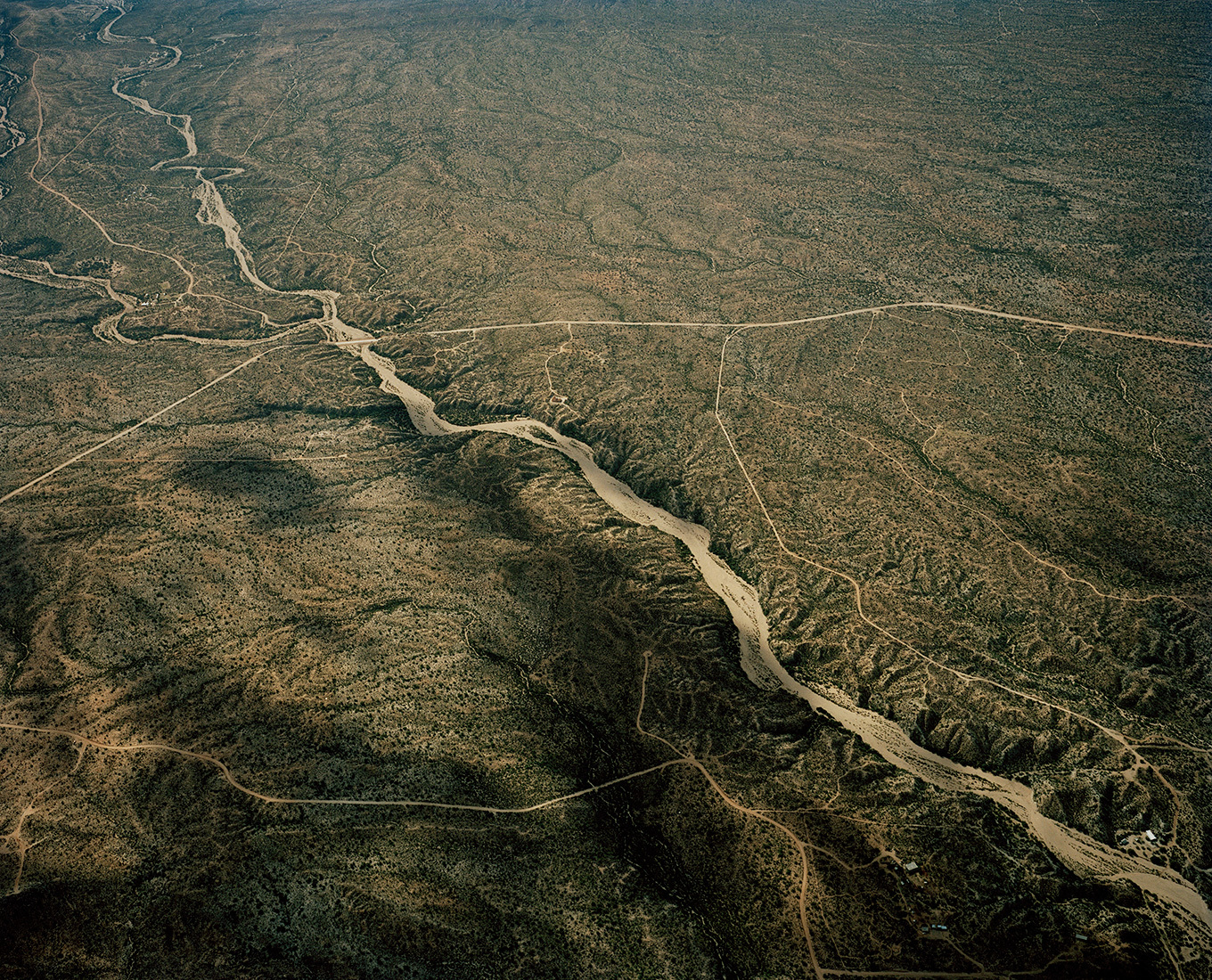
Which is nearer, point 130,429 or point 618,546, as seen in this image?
point 618,546

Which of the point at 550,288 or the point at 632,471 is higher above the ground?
the point at 550,288

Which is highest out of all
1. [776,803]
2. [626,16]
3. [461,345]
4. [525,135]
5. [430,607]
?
[626,16]

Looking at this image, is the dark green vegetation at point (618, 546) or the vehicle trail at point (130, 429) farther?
the vehicle trail at point (130, 429)

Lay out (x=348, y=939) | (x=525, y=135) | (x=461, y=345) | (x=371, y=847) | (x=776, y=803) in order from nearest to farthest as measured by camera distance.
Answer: (x=348, y=939) → (x=371, y=847) → (x=776, y=803) → (x=461, y=345) → (x=525, y=135)

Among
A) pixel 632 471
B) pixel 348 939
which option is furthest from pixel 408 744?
pixel 632 471

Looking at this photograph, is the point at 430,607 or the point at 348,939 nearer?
the point at 348,939

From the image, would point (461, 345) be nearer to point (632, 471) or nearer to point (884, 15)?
point (632, 471)

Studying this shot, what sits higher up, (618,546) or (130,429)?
(130,429)

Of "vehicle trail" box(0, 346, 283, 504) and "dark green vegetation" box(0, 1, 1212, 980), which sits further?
"vehicle trail" box(0, 346, 283, 504)
